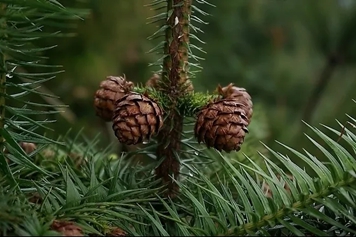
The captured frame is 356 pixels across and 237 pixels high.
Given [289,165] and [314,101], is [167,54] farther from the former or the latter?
[314,101]

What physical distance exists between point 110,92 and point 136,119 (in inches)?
3.3

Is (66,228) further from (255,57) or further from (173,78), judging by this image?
(255,57)

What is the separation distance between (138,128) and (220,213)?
0.35 ft

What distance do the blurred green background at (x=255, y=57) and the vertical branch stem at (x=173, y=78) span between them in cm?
41

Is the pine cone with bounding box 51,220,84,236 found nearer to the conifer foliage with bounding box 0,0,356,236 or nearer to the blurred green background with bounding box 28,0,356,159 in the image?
the conifer foliage with bounding box 0,0,356,236

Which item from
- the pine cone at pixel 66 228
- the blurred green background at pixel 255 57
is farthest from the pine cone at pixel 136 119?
the blurred green background at pixel 255 57

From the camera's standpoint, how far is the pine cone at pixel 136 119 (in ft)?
1.60

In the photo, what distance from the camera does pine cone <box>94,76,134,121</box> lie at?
0.56 metres

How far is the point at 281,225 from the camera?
44 cm

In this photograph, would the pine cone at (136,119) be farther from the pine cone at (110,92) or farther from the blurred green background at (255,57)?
the blurred green background at (255,57)

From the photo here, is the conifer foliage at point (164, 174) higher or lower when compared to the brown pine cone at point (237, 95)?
lower

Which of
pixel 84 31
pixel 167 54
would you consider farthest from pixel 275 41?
pixel 167 54

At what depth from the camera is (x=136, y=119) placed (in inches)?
19.2

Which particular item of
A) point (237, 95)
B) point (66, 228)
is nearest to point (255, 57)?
point (237, 95)
